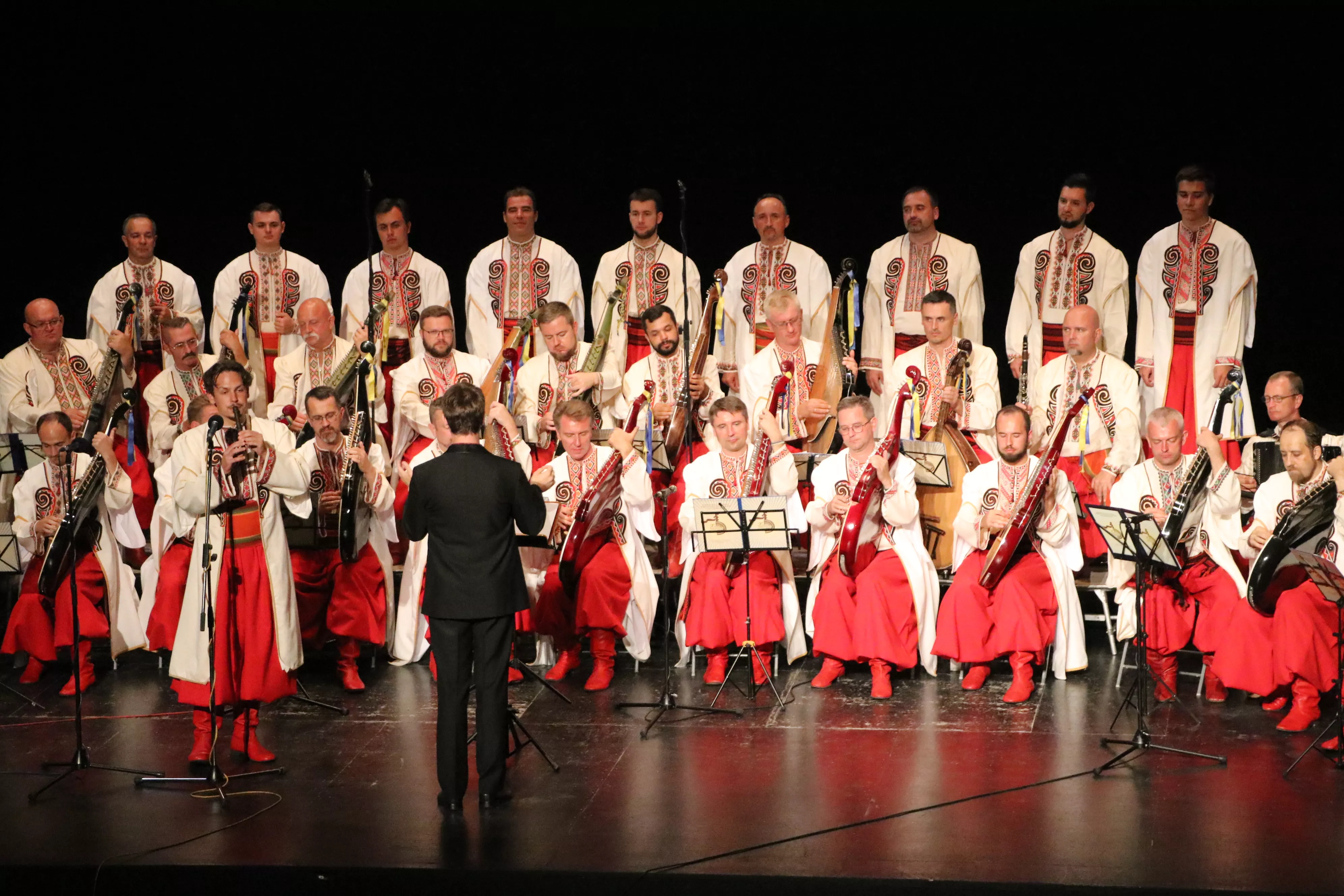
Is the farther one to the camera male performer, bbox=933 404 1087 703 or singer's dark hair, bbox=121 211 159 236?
singer's dark hair, bbox=121 211 159 236

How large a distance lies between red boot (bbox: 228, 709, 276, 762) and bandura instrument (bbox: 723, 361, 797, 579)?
2258 mm

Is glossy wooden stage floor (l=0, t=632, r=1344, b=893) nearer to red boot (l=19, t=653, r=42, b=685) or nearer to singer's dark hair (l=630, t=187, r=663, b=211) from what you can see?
red boot (l=19, t=653, r=42, b=685)

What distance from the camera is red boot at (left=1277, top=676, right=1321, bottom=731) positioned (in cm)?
614

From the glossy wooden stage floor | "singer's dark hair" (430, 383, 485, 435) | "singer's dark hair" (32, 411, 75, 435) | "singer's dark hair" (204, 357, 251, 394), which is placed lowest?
the glossy wooden stage floor

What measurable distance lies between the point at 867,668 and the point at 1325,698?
2078 mm

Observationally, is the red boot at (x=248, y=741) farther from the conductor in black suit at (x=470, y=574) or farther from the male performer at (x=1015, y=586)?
the male performer at (x=1015, y=586)

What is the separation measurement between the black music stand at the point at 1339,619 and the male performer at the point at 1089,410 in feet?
5.30

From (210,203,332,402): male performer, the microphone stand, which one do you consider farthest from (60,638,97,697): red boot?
(210,203,332,402): male performer

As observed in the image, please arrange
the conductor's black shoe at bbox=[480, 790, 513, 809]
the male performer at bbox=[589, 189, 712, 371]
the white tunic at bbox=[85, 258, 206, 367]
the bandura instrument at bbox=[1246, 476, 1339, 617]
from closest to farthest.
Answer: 1. the conductor's black shoe at bbox=[480, 790, 513, 809]
2. the bandura instrument at bbox=[1246, 476, 1339, 617]
3. the male performer at bbox=[589, 189, 712, 371]
4. the white tunic at bbox=[85, 258, 206, 367]

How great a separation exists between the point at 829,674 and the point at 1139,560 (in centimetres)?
175

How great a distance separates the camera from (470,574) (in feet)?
16.9

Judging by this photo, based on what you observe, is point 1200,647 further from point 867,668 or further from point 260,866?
point 260,866

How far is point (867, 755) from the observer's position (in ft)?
19.4

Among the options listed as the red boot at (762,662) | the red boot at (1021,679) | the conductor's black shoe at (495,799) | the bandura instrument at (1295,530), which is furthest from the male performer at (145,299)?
the bandura instrument at (1295,530)
